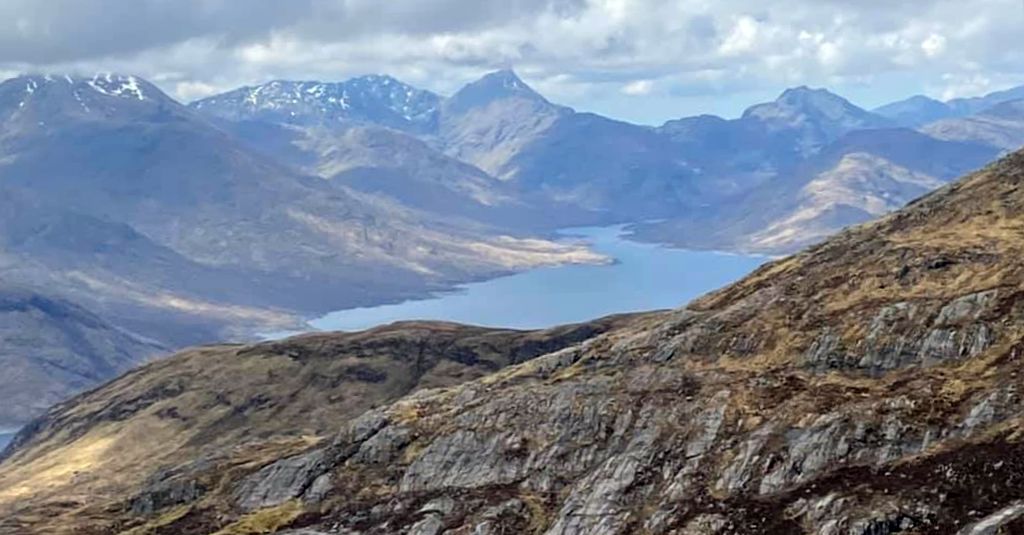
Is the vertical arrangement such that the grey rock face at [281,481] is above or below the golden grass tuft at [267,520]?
above

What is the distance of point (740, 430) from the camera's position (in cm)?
11938

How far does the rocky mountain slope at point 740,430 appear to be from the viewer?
10306 centimetres

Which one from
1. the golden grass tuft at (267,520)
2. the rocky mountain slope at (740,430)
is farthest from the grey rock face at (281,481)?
the golden grass tuft at (267,520)

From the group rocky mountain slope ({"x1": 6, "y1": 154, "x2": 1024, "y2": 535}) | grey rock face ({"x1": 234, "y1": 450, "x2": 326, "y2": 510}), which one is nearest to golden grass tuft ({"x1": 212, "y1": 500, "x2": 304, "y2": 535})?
rocky mountain slope ({"x1": 6, "y1": 154, "x2": 1024, "y2": 535})

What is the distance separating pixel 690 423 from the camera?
4892 inches

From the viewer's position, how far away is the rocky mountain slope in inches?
4058

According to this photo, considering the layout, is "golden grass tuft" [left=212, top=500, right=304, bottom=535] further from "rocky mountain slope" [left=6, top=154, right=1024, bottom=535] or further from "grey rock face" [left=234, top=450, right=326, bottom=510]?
"grey rock face" [left=234, top=450, right=326, bottom=510]

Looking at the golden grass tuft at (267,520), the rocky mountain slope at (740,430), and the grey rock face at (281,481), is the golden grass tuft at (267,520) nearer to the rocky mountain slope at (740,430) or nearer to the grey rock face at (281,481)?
the rocky mountain slope at (740,430)

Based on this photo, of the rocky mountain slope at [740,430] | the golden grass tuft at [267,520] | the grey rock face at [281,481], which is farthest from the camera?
the grey rock face at [281,481]

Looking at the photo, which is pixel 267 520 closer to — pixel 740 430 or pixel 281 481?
pixel 281 481

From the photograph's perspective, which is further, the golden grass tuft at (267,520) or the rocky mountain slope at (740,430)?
the golden grass tuft at (267,520)

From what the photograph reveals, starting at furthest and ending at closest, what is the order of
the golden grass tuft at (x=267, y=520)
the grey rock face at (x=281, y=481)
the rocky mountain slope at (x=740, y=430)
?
the grey rock face at (x=281, y=481) → the golden grass tuft at (x=267, y=520) → the rocky mountain slope at (x=740, y=430)

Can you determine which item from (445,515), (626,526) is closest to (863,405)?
(626,526)

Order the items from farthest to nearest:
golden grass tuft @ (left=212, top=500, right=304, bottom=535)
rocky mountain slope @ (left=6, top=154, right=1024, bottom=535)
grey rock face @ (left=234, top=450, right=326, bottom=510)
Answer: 1. grey rock face @ (left=234, top=450, right=326, bottom=510)
2. golden grass tuft @ (left=212, top=500, right=304, bottom=535)
3. rocky mountain slope @ (left=6, top=154, right=1024, bottom=535)
